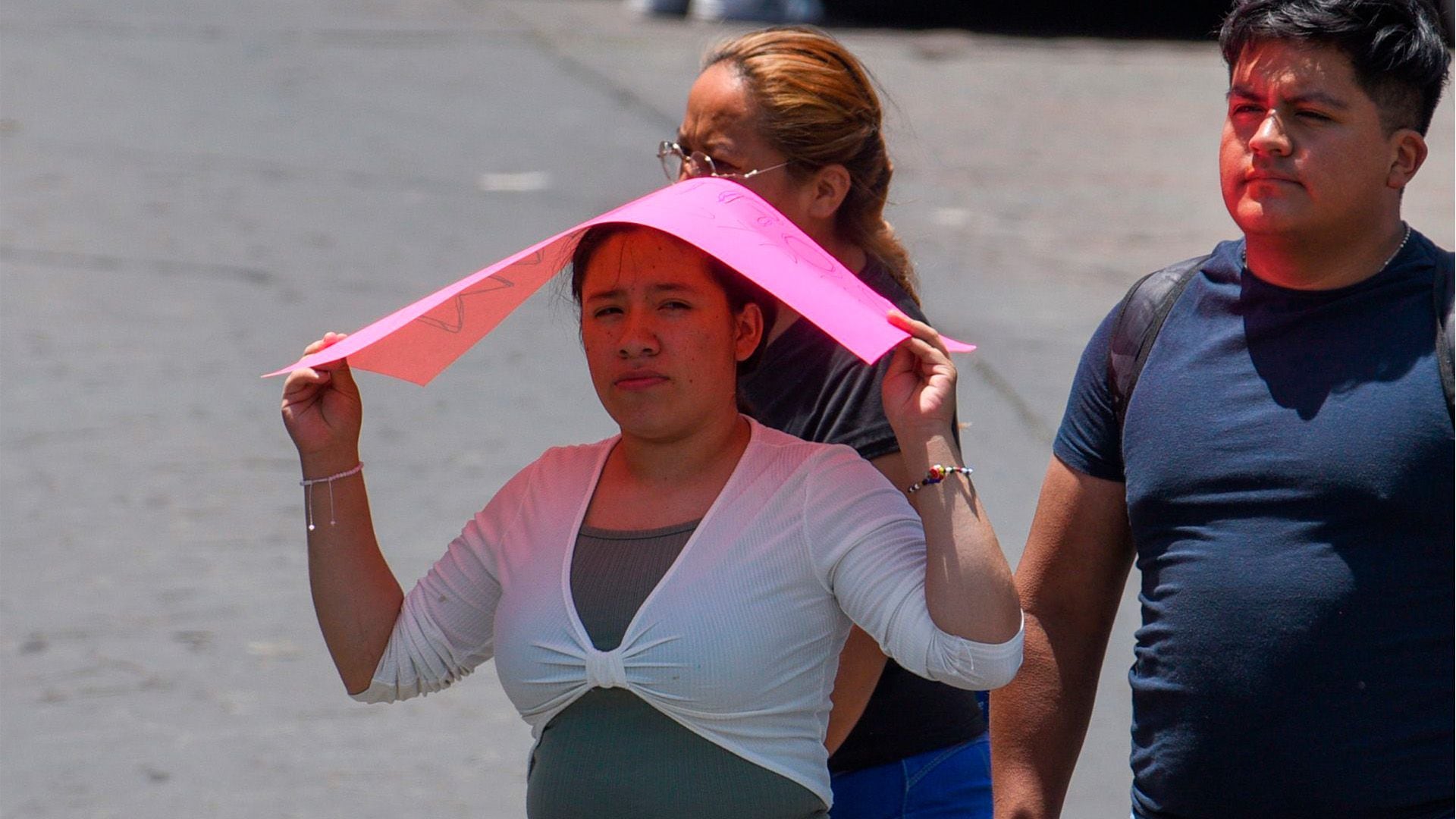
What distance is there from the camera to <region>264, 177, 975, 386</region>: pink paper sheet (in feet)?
6.53

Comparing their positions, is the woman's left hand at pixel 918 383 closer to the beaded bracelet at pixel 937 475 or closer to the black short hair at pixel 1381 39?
the beaded bracelet at pixel 937 475

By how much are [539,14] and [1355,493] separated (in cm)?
1384

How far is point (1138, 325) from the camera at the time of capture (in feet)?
7.54

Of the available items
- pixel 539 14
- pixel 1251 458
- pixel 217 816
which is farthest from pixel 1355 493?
pixel 539 14

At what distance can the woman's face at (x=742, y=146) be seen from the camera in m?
2.68

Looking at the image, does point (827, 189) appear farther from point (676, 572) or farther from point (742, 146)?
point (676, 572)

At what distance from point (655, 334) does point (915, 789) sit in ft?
2.61

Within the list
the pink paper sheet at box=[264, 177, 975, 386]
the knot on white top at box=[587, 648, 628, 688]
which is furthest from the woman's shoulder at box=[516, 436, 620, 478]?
the knot on white top at box=[587, 648, 628, 688]

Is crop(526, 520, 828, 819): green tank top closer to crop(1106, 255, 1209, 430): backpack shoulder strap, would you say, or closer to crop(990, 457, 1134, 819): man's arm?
crop(990, 457, 1134, 819): man's arm

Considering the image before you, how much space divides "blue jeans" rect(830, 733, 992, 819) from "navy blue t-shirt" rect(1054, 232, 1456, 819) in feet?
1.16

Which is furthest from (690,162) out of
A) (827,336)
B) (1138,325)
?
(1138,325)

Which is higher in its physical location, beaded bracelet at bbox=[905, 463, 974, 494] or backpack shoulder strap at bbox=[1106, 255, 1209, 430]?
backpack shoulder strap at bbox=[1106, 255, 1209, 430]

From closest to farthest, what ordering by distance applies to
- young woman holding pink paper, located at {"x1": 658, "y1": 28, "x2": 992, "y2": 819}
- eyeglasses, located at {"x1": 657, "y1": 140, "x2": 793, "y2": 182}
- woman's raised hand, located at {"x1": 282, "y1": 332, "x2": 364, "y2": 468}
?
1. woman's raised hand, located at {"x1": 282, "y1": 332, "x2": 364, "y2": 468}
2. young woman holding pink paper, located at {"x1": 658, "y1": 28, "x2": 992, "y2": 819}
3. eyeglasses, located at {"x1": 657, "y1": 140, "x2": 793, "y2": 182}

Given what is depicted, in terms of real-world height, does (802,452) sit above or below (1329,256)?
below
